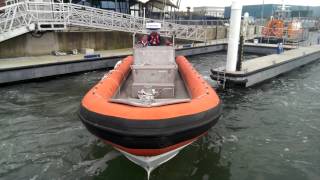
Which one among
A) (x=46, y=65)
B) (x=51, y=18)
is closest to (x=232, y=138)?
(x=46, y=65)

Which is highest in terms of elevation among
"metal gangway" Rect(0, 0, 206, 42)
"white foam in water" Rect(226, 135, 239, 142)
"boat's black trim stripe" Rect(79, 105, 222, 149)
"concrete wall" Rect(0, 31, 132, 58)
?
"metal gangway" Rect(0, 0, 206, 42)

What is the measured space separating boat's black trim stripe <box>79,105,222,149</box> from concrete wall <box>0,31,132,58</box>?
10.7m

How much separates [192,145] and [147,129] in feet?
8.58

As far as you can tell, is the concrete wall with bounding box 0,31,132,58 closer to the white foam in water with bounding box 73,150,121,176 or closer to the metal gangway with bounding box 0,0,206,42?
the metal gangway with bounding box 0,0,206,42

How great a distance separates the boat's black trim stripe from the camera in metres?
4.36

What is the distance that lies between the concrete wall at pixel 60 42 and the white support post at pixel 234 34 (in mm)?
8795

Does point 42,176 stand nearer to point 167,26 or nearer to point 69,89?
point 69,89

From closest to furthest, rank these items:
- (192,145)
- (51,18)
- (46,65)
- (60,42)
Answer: (192,145) < (46,65) < (51,18) < (60,42)

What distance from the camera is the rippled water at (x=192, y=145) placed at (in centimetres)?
563

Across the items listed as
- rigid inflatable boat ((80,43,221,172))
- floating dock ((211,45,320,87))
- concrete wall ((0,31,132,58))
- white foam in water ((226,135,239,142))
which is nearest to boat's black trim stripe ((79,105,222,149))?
rigid inflatable boat ((80,43,221,172))

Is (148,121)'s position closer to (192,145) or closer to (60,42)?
(192,145)

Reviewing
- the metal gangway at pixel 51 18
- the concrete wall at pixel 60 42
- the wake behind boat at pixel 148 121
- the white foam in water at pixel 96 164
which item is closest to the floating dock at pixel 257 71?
the metal gangway at pixel 51 18

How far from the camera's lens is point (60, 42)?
50.3ft

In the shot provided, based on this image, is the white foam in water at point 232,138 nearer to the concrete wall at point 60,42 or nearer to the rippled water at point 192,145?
the rippled water at point 192,145
